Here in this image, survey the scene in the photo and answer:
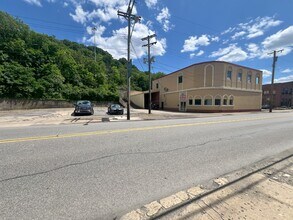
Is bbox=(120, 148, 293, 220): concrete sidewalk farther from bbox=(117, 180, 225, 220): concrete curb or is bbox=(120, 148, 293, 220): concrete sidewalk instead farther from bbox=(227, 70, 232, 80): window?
bbox=(227, 70, 232, 80): window

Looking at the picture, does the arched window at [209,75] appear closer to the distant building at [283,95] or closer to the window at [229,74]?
the window at [229,74]

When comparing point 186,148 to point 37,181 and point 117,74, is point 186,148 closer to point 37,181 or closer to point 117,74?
point 37,181

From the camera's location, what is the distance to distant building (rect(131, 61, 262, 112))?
2875cm

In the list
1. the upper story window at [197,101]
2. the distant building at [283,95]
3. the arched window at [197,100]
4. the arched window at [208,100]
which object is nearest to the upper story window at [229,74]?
the arched window at [208,100]

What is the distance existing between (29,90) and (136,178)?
36.5 metres

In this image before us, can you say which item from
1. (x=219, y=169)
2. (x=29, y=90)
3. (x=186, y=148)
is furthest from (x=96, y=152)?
(x=29, y=90)

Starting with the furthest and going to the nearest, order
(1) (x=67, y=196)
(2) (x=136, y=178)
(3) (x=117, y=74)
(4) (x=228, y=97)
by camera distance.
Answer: (3) (x=117, y=74), (4) (x=228, y=97), (2) (x=136, y=178), (1) (x=67, y=196)

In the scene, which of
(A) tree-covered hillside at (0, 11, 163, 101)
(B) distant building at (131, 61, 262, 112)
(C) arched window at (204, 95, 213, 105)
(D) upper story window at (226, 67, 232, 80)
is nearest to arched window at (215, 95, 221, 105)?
(B) distant building at (131, 61, 262, 112)

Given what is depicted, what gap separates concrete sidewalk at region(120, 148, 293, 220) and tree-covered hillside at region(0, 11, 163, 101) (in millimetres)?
35691

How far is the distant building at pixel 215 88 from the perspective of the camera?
28750 mm

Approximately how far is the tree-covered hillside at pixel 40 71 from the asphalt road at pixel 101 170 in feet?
106

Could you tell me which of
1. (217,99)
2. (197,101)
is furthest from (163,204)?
(197,101)

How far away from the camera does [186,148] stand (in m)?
5.80

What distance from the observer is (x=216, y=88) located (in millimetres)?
28547
